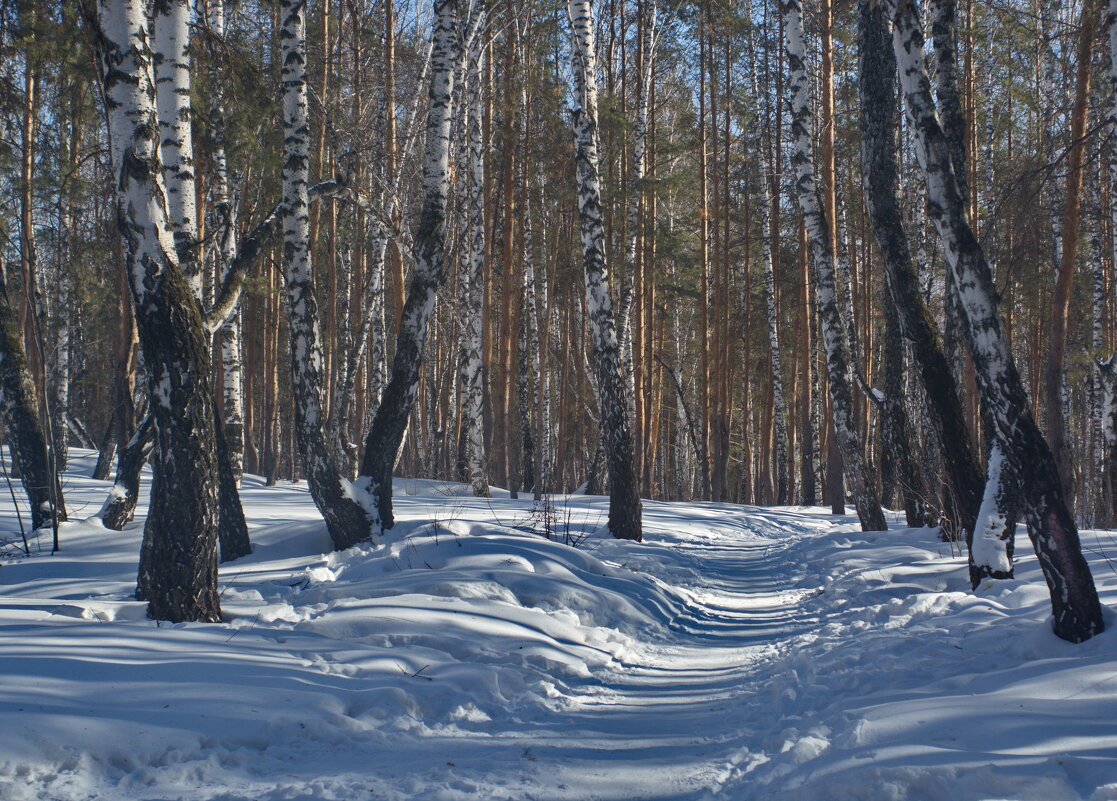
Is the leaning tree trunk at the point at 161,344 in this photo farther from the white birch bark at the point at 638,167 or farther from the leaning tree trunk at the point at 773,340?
the leaning tree trunk at the point at 773,340

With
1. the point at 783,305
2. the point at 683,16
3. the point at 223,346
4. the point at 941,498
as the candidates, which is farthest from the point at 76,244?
the point at 783,305

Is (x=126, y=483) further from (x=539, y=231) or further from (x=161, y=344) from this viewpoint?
(x=539, y=231)

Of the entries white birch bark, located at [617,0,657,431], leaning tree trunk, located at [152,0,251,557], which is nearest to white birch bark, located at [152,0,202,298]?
leaning tree trunk, located at [152,0,251,557]

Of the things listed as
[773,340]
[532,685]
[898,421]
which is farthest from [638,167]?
[532,685]

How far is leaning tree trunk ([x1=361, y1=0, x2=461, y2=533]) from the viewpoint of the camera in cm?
863

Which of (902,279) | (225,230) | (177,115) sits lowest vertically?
(902,279)

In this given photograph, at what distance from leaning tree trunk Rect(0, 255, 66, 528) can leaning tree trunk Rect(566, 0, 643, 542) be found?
6407 mm

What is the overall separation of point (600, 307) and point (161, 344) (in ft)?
20.1

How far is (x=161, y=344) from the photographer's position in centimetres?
504

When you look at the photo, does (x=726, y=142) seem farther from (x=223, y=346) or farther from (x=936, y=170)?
(x=936, y=170)

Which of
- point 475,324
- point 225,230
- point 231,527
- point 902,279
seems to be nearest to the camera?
point 902,279

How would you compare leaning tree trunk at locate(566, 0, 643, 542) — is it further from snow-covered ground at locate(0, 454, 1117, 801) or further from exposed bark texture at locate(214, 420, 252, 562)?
exposed bark texture at locate(214, 420, 252, 562)

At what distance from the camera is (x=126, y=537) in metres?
8.26

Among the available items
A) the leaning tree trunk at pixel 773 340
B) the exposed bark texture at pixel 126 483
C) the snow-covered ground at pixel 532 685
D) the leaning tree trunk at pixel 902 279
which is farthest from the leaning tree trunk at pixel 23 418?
the leaning tree trunk at pixel 773 340
